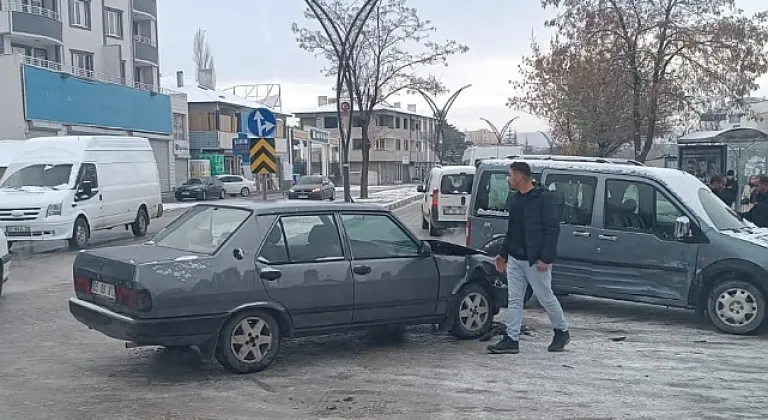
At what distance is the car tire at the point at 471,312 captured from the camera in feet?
27.0

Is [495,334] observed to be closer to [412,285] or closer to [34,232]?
[412,285]

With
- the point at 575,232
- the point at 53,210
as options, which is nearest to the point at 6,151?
the point at 53,210

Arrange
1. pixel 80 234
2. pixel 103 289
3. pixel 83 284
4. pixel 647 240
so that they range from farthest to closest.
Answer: pixel 80 234 < pixel 647 240 < pixel 83 284 < pixel 103 289

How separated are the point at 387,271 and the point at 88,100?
111ft

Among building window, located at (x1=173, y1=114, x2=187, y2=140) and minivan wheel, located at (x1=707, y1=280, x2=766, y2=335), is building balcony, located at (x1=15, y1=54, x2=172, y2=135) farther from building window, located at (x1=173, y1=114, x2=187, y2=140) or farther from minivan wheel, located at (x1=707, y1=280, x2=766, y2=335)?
minivan wheel, located at (x1=707, y1=280, x2=766, y2=335)

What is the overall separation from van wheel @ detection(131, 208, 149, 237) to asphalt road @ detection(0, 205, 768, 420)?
468 inches

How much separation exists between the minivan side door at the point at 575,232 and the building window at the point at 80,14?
37.6 m

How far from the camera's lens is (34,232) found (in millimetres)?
→ 17016

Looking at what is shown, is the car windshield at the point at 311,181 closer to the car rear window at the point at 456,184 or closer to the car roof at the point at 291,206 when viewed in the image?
the car rear window at the point at 456,184

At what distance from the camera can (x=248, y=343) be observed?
22.8ft

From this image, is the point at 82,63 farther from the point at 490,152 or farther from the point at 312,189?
the point at 490,152

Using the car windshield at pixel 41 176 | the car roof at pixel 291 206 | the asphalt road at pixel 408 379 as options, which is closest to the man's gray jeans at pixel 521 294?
the asphalt road at pixel 408 379

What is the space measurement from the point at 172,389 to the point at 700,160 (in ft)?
60.4

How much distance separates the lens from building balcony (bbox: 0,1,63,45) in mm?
36844
